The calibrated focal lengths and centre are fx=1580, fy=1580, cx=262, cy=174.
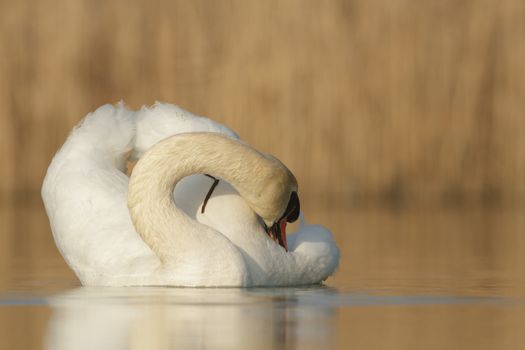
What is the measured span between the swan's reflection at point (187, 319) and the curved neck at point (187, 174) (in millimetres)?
341

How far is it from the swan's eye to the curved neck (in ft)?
0.21

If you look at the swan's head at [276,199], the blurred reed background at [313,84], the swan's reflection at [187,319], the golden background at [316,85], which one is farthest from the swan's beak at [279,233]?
the blurred reed background at [313,84]

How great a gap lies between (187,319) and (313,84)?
8585 millimetres

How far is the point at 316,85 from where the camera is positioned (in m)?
14.3

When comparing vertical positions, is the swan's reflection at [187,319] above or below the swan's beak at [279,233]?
below

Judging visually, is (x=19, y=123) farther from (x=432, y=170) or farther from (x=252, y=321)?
(x=252, y=321)

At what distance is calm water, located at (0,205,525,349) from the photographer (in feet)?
17.2

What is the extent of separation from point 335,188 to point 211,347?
8941mm

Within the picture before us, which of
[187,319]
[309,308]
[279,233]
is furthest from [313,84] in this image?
[187,319]

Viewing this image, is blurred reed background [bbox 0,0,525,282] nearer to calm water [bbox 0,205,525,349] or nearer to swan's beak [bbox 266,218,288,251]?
calm water [bbox 0,205,525,349]

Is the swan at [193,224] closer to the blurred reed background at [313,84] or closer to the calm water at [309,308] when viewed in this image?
the calm water at [309,308]

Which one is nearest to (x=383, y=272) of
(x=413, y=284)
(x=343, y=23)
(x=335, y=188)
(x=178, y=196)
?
(x=413, y=284)

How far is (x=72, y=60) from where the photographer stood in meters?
14.7

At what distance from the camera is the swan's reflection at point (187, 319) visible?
17.0ft
